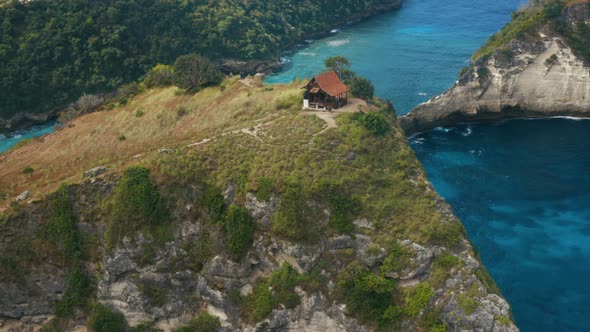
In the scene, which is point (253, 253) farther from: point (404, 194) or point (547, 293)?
point (547, 293)

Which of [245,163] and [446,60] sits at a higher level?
[245,163]

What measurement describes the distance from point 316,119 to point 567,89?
4806 cm

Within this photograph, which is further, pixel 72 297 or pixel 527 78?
pixel 527 78

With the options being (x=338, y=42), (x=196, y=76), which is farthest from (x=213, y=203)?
(x=338, y=42)

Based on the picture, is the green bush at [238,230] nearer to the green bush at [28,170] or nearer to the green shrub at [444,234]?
the green shrub at [444,234]

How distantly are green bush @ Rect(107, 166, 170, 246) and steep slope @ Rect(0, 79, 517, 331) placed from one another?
0.28 ft

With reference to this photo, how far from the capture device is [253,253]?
1786 inches

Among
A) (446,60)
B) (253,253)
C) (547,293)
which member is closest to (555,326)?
(547,293)

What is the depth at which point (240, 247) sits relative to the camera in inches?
1770

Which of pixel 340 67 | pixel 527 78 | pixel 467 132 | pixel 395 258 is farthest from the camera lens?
pixel 467 132

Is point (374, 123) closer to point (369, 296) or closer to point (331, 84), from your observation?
point (331, 84)

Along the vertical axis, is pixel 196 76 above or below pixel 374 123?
above

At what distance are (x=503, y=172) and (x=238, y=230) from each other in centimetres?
4274

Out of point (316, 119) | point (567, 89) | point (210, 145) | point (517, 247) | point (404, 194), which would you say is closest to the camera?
point (404, 194)
